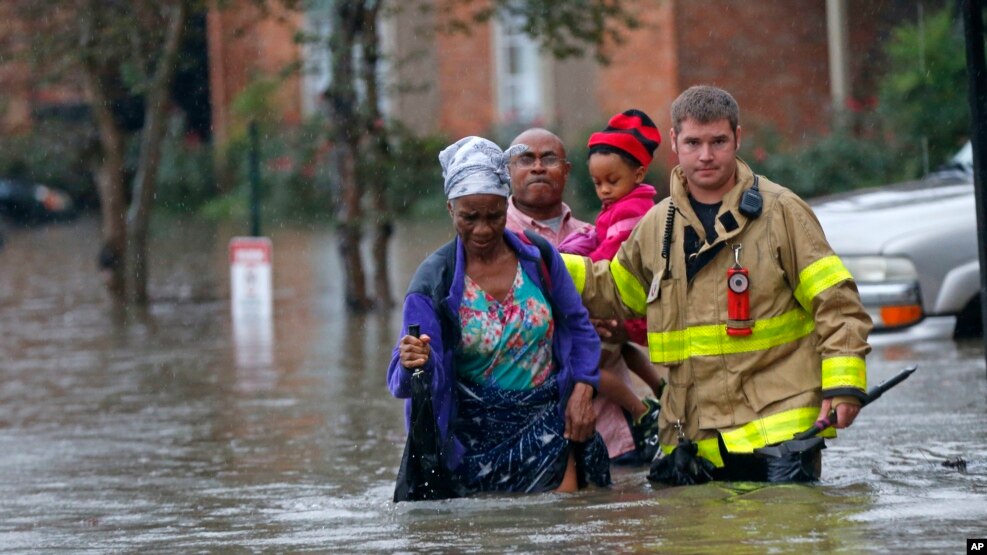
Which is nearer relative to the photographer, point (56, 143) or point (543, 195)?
point (543, 195)

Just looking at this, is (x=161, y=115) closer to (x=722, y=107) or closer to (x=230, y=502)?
Answer: (x=230, y=502)

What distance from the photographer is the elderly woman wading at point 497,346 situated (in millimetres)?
6262

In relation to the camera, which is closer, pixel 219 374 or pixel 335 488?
pixel 335 488

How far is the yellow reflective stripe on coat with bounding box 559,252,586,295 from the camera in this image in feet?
22.2

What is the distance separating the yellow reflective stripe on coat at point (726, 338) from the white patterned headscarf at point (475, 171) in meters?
0.85

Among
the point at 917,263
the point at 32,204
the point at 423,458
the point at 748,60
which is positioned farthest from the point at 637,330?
the point at 32,204

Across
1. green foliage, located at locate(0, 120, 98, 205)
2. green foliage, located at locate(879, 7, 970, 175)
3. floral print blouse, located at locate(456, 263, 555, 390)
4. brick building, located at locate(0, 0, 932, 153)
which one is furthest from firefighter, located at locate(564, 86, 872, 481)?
brick building, located at locate(0, 0, 932, 153)

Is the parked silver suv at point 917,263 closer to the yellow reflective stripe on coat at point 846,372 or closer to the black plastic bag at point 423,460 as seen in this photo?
the yellow reflective stripe on coat at point 846,372

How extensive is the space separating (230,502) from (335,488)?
532mm

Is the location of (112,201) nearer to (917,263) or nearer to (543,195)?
(917,263)

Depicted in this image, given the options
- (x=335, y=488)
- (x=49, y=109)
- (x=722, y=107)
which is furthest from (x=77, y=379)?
(x=49, y=109)

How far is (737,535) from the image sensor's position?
568 centimetres

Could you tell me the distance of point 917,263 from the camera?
11047mm

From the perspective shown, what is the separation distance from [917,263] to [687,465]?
4957mm
